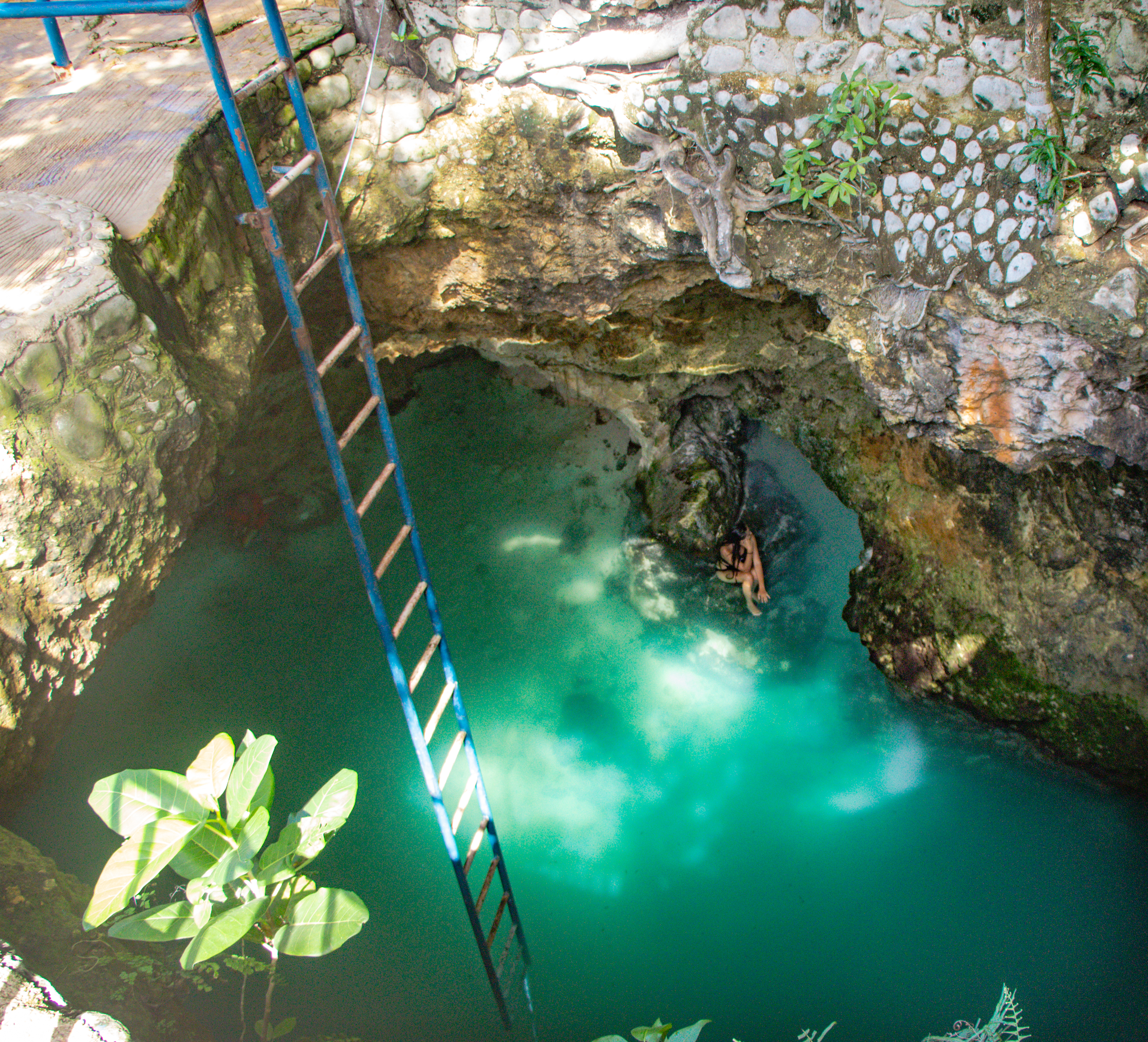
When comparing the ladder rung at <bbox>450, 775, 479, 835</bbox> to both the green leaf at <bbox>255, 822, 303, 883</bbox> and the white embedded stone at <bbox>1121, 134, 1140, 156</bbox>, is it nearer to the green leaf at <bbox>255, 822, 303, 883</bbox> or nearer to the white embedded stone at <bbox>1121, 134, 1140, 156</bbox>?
the green leaf at <bbox>255, 822, 303, 883</bbox>

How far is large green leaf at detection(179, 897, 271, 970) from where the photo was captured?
2164 mm

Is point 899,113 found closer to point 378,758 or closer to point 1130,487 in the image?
point 1130,487

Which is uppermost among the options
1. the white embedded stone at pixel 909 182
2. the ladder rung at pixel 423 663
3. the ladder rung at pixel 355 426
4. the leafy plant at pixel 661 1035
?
the white embedded stone at pixel 909 182

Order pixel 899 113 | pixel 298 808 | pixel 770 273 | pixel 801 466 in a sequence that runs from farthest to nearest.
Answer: pixel 801 466
pixel 298 808
pixel 770 273
pixel 899 113

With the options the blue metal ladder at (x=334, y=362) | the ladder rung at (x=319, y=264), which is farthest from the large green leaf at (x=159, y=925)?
the ladder rung at (x=319, y=264)

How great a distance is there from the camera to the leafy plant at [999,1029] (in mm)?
2615

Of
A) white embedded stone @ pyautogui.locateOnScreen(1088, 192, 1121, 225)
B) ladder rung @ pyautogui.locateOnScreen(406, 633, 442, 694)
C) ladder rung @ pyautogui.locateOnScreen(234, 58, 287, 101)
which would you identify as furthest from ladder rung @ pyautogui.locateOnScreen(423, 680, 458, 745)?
white embedded stone @ pyautogui.locateOnScreen(1088, 192, 1121, 225)

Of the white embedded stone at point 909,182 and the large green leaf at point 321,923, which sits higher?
Result: the white embedded stone at point 909,182

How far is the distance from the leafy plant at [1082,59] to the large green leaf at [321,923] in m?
3.24

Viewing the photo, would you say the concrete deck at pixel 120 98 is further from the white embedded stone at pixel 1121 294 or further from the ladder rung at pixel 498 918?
the white embedded stone at pixel 1121 294

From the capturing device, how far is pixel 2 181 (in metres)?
2.70

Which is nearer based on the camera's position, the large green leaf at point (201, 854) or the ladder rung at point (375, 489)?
the ladder rung at point (375, 489)

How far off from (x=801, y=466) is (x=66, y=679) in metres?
3.88

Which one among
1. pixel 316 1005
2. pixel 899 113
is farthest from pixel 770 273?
pixel 316 1005
